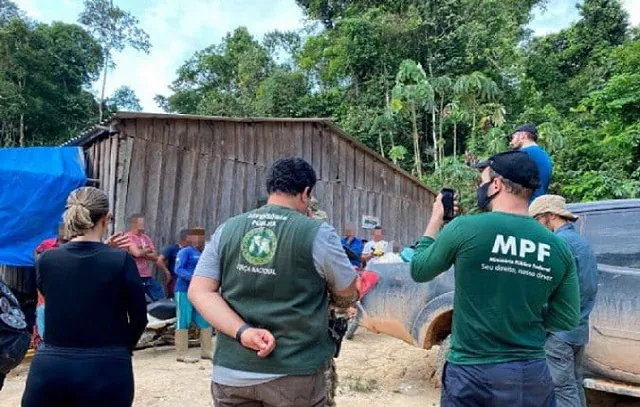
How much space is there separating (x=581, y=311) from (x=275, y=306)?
2.39 m

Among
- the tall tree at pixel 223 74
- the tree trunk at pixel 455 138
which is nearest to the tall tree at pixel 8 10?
the tall tree at pixel 223 74

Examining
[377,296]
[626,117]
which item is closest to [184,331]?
[377,296]

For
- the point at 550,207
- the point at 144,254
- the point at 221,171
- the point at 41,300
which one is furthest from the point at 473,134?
the point at 41,300

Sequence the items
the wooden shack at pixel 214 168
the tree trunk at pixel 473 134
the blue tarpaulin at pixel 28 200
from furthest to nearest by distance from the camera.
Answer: the tree trunk at pixel 473 134 → the wooden shack at pixel 214 168 → the blue tarpaulin at pixel 28 200

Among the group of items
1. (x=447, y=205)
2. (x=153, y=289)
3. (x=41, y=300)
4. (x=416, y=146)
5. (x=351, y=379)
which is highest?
(x=416, y=146)

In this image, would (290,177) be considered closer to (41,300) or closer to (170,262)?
(41,300)

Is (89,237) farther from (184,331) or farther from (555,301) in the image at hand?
(184,331)

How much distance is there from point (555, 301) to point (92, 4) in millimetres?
29754

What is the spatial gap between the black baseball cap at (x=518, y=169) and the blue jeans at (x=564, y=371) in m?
1.80

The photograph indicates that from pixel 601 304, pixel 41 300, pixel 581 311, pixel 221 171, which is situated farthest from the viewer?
pixel 221 171

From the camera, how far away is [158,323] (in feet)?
25.2

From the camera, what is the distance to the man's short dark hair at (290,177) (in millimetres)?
2396

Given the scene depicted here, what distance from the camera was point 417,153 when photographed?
2169 centimetres

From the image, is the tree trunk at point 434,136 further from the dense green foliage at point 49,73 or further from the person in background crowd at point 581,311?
the person in background crowd at point 581,311
